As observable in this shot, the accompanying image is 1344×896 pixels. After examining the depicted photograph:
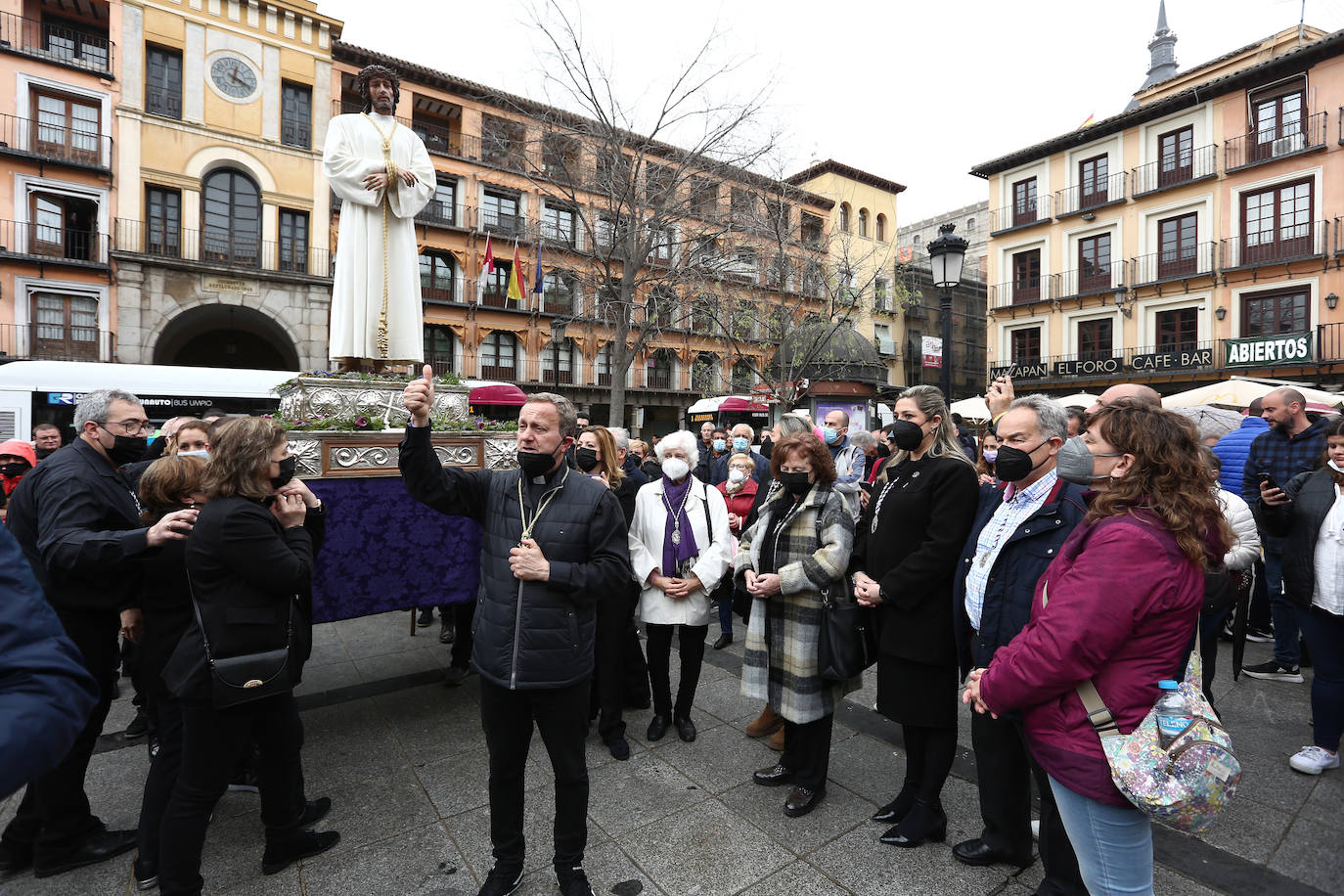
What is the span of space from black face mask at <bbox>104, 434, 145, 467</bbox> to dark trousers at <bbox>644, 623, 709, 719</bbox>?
302 centimetres

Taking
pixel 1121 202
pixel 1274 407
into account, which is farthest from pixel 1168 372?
pixel 1274 407

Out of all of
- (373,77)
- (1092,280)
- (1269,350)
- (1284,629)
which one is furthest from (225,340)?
(1269,350)

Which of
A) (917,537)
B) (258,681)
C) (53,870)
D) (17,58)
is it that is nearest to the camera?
(258,681)

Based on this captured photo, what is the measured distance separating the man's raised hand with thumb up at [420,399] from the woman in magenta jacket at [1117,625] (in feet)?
7.66

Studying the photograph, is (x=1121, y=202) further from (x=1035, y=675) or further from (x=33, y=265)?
(x=33, y=265)

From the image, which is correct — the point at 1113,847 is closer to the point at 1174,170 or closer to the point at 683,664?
the point at 683,664

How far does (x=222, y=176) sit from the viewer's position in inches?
835

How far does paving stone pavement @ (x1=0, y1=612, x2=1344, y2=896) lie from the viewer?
279cm

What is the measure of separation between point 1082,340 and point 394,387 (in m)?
29.2

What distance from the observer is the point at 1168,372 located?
906 inches

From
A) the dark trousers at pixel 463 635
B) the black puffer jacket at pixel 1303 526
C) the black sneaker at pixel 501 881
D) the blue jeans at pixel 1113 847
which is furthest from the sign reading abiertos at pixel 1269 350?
the black sneaker at pixel 501 881

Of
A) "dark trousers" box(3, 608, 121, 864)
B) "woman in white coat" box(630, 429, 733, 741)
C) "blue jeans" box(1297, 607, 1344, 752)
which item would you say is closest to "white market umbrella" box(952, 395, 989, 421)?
"blue jeans" box(1297, 607, 1344, 752)

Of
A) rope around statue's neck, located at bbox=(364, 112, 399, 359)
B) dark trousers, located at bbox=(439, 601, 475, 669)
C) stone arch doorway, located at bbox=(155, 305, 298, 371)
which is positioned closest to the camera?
rope around statue's neck, located at bbox=(364, 112, 399, 359)

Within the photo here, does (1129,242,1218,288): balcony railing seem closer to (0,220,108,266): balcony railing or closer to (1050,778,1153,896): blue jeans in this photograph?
(1050,778,1153,896): blue jeans
